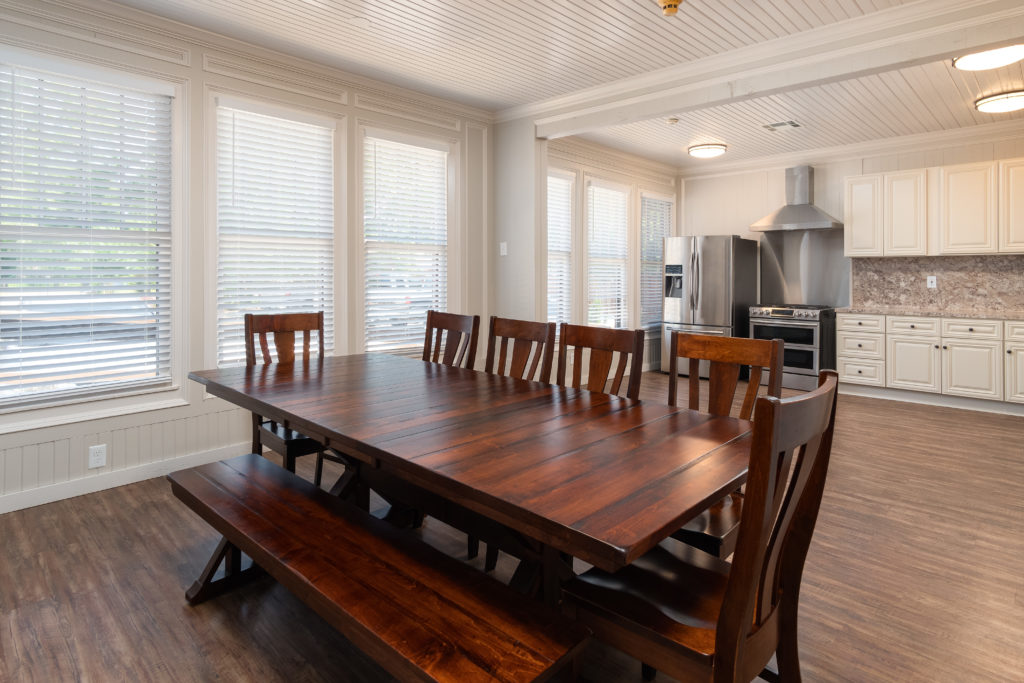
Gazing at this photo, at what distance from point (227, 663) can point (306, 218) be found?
2.96m

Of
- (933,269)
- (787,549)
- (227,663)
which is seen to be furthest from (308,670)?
(933,269)

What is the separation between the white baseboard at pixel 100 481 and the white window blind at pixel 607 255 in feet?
13.1

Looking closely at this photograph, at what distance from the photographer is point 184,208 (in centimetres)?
343

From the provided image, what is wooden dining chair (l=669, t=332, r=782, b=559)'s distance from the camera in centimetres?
162

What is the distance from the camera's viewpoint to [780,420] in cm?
96

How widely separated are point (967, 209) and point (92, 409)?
7.18 m

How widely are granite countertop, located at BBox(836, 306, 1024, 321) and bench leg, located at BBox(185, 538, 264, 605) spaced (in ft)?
19.8

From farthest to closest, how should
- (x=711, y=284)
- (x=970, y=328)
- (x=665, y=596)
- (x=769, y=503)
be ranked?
(x=711, y=284) < (x=970, y=328) < (x=665, y=596) < (x=769, y=503)

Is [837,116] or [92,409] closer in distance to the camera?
[92,409]

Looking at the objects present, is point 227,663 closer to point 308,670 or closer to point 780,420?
point 308,670

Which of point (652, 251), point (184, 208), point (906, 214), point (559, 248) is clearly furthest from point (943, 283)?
point (184, 208)

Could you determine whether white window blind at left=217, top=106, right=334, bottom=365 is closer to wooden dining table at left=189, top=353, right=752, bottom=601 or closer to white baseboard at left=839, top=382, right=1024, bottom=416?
wooden dining table at left=189, top=353, right=752, bottom=601

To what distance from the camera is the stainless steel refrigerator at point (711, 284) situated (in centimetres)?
670

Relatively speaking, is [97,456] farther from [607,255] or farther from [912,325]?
[912,325]
